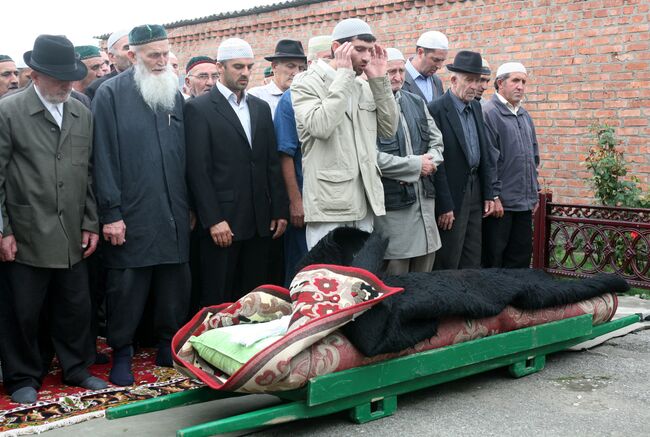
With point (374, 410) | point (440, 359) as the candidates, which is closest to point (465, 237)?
point (440, 359)

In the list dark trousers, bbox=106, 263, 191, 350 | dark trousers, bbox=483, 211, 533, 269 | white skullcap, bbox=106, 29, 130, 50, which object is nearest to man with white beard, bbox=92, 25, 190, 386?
dark trousers, bbox=106, 263, 191, 350

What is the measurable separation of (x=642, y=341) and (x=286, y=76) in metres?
3.45

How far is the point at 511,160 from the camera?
271 inches

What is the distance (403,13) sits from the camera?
36.8 ft

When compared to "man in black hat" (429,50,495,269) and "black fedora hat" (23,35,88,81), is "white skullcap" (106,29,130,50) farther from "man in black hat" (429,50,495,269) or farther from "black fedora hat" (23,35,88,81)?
"man in black hat" (429,50,495,269)

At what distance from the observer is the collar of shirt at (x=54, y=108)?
4.73 m

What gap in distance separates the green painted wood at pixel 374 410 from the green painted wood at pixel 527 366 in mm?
950

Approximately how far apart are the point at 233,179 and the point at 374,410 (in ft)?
6.16

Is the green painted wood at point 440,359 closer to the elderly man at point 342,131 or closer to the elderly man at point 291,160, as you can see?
the elderly man at point 342,131

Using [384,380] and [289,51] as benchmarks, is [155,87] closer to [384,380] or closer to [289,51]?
[289,51]

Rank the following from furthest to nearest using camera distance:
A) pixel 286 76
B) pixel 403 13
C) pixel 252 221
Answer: pixel 403 13, pixel 286 76, pixel 252 221

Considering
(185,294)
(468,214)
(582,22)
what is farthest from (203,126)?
(582,22)

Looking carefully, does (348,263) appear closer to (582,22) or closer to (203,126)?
(203,126)

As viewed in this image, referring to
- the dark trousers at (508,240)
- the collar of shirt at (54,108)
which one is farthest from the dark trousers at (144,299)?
the dark trousers at (508,240)
